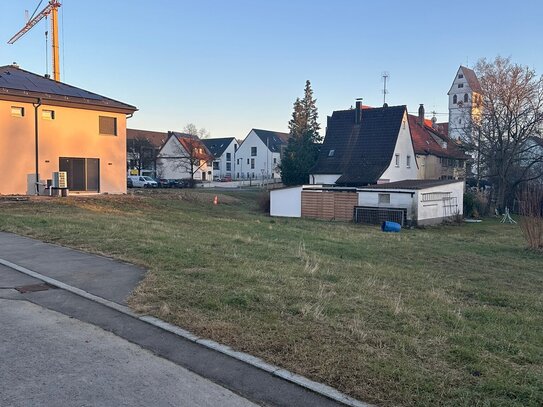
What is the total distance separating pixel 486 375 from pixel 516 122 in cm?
4146

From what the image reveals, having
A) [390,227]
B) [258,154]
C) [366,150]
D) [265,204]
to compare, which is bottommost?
[390,227]

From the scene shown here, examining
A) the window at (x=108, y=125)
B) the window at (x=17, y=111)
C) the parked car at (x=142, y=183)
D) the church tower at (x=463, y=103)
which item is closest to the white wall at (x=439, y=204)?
the church tower at (x=463, y=103)

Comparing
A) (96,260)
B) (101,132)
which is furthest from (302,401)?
(101,132)

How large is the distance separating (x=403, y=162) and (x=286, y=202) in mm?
17266

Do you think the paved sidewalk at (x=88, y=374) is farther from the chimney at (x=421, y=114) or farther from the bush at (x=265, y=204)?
the chimney at (x=421, y=114)

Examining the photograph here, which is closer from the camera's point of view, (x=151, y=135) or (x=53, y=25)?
(x=53, y=25)

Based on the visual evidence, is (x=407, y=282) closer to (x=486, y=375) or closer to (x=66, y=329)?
(x=486, y=375)

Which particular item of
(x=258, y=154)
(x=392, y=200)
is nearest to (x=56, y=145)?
(x=392, y=200)

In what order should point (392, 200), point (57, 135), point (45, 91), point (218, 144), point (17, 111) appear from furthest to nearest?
point (218, 144) < point (392, 200) < point (57, 135) < point (45, 91) < point (17, 111)

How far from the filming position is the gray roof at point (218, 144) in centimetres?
9869

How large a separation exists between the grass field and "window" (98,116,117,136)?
711 inches

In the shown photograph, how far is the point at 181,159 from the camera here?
3054 inches

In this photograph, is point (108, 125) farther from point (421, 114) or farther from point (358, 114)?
point (421, 114)

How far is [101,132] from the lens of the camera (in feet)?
98.5
